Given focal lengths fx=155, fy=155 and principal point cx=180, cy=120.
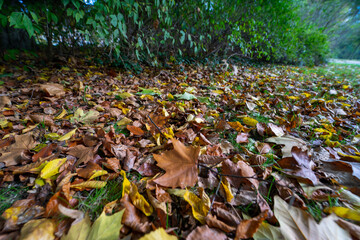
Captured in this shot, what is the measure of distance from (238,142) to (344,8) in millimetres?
30114

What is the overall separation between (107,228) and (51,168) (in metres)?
0.49

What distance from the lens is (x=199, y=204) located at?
2.29ft

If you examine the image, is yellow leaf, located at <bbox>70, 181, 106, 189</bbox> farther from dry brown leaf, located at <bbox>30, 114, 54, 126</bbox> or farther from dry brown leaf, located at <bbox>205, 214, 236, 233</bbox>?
dry brown leaf, located at <bbox>30, 114, 54, 126</bbox>

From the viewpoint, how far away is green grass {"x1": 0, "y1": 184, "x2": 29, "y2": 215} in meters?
0.70

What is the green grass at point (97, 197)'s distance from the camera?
693mm

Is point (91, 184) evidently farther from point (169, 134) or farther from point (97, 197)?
point (169, 134)

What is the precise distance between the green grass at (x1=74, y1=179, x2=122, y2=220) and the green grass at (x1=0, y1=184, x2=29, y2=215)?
266 mm

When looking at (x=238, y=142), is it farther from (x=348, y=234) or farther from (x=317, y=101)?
(x=317, y=101)

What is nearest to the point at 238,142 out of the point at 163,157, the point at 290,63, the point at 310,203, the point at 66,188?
the point at 310,203

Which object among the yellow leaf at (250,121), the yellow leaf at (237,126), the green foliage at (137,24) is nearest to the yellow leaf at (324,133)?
the yellow leaf at (250,121)

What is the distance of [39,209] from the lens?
65 cm

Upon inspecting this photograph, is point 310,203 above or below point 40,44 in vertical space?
below

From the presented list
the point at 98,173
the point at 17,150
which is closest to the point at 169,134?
the point at 98,173

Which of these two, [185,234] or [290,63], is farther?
[290,63]
